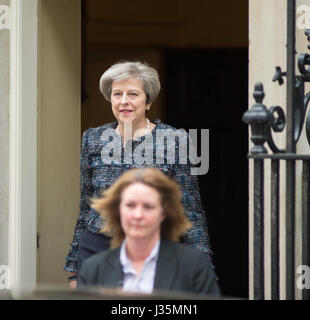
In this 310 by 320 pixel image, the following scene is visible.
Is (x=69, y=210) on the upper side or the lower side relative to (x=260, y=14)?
lower

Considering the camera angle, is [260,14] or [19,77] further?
[19,77]

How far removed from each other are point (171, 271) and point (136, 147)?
1.35 meters

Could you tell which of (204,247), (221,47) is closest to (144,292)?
(204,247)

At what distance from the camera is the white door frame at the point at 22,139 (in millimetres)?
4938

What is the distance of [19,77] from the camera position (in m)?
4.94

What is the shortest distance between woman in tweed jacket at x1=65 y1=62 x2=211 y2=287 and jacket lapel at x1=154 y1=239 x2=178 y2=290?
1156mm

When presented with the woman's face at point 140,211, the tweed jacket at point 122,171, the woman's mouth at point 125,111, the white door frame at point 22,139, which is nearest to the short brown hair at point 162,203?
the woman's face at point 140,211

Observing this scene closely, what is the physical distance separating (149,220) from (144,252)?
0.11 m

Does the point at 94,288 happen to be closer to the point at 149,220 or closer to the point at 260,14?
the point at 149,220

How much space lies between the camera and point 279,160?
3.34 metres
